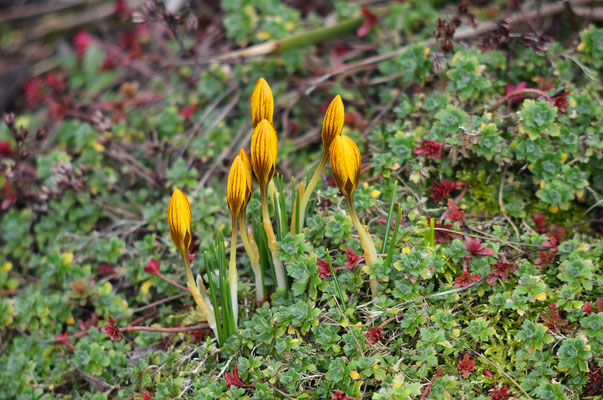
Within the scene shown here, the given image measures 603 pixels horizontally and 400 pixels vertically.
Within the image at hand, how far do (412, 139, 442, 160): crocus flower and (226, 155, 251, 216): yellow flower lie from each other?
99cm

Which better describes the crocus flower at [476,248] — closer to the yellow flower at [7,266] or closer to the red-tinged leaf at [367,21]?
the red-tinged leaf at [367,21]

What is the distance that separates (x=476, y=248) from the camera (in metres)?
2.18

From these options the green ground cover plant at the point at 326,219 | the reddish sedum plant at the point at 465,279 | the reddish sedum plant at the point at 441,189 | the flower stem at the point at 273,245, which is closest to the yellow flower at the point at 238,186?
the green ground cover plant at the point at 326,219

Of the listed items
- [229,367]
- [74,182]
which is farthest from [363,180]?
[74,182]

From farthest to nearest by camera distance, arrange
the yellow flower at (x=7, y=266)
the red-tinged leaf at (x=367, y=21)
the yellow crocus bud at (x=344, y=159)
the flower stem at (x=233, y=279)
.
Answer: the red-tinged leaf at (x=367, y=21)
the yellow flower at (x=7, y=266)
the flower stem at (x=233, y=279)
the yellow crocus bud at (x=344, y=159)

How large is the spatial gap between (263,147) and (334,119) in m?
0.27

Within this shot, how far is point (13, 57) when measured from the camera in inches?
189

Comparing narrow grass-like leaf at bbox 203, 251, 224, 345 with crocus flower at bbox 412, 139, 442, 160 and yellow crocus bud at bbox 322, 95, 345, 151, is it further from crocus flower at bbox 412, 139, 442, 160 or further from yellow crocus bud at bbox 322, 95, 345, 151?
crocus flower at bbox 412, 139, 442, 160

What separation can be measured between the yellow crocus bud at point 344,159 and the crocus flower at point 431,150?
0.81m

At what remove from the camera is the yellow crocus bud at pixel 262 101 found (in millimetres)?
2010

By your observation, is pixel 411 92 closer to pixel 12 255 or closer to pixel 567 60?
pixel 567 60

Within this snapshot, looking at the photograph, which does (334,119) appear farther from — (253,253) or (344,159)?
(253,253)

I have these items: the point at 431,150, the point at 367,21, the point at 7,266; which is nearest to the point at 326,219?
the point at 431,150

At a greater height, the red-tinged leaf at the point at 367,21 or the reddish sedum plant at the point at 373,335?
the red-tinged leaf at the point at 367,21
